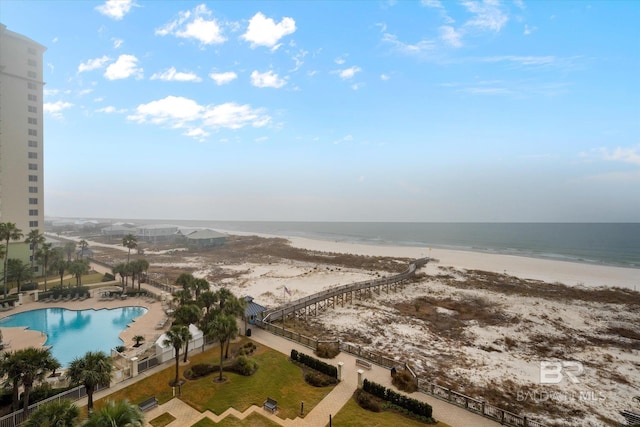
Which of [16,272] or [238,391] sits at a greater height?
[16,272]

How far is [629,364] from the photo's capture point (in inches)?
1038

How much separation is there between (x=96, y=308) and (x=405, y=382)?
121ft

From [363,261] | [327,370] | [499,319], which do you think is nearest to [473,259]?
[363,261]

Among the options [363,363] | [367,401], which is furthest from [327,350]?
[367,401]

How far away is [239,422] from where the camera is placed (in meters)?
16.2

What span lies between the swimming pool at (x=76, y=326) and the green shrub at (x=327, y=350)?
741 inches

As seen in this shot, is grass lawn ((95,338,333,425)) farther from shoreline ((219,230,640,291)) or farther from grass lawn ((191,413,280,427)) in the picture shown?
shoreline ((219,230,640,291))

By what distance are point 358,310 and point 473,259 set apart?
5712cm

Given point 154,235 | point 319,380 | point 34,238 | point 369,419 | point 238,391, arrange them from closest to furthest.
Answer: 1. point 369,419
2. point 238,391
3. point 319,380
4. point 34,238
5. point 154,235

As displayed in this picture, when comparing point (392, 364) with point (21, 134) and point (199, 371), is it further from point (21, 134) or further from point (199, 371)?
point (21, 134)

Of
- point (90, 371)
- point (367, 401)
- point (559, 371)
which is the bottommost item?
point (559, 371)

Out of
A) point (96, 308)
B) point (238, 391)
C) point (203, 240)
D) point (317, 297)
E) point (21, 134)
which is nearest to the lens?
point (238, 391)

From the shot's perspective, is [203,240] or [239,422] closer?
[239,422]

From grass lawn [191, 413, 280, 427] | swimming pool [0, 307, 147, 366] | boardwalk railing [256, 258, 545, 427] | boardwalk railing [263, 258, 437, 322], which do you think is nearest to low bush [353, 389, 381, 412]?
boardwalk railing [256, 258, 545, 427]
